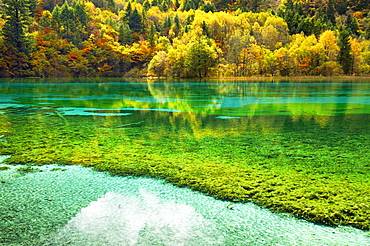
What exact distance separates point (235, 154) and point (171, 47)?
71.7 meters

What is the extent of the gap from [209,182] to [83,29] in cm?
9787

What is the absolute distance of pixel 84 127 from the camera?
9.10 metres

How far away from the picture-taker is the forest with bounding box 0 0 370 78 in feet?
218

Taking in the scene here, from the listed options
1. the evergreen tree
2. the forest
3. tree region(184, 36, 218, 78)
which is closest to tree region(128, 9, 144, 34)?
the forest

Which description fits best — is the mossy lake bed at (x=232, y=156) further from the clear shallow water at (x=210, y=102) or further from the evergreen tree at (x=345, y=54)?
the evergreen tree at (x=345, y=54)

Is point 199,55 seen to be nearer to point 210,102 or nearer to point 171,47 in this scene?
point 171,47

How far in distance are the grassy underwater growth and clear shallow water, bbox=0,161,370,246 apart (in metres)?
0.30

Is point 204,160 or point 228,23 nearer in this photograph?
point 204,160

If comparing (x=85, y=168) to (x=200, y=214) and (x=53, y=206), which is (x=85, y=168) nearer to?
(x=53, y=206)

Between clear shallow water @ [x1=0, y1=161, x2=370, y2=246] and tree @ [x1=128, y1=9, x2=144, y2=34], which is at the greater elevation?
tree @ [x1=128, y1=9, x2=144, y2=34]

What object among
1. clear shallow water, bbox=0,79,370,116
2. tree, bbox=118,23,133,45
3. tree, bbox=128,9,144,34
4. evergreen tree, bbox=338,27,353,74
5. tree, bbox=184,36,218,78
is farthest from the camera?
tree, bbox=128,9,144,34

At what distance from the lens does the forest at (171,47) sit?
66.6 meters

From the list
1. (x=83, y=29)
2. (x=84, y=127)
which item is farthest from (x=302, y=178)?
(x=83, y=29)

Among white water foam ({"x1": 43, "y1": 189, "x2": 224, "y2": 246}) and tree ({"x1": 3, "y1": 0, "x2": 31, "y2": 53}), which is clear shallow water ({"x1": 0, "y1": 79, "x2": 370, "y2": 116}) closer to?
white water foam ({"x1": 43, "y1": 189, "x2": 224, "y2": 246})
